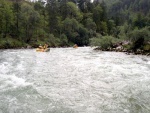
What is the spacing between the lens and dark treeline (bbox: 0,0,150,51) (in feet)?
128

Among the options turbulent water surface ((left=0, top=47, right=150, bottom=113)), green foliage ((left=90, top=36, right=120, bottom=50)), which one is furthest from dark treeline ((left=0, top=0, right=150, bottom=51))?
turbulent water surface ((left=0, top=47, right=150, bottom=113))

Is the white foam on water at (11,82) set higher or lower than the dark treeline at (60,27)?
lower

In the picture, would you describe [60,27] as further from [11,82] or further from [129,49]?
[11,82]

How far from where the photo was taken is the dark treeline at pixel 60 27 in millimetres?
39000

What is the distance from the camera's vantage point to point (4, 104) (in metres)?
8.09

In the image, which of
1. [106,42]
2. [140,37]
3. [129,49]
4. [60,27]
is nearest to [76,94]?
[140,37]

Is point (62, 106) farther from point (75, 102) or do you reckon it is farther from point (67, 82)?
point (67, 82)

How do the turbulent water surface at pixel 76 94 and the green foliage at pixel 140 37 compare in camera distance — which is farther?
the green foliage at pixel 140 37

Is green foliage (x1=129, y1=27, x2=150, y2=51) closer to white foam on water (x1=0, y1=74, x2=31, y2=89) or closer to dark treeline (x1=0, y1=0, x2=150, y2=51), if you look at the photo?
dark treeline (x1=0, y1=0, x2=150, y2=51)

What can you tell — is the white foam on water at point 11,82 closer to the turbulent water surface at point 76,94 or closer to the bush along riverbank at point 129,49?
the turbulent water surface at point 76,94

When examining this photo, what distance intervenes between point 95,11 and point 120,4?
106 m

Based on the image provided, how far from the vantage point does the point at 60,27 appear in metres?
68.6

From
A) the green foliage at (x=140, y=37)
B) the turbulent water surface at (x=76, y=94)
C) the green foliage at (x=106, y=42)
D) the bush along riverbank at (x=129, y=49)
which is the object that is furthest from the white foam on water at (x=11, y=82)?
the green foliage at (x=106, y=42)

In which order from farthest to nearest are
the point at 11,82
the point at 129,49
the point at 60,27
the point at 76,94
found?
the point at 60,27 < the point at 129,49 < the point at 11,82 < the point at 76,94
